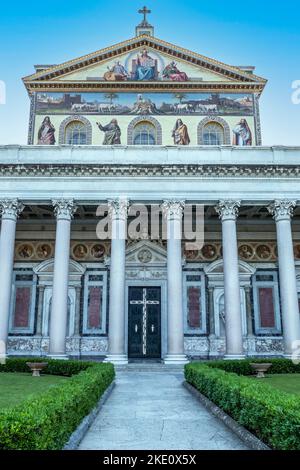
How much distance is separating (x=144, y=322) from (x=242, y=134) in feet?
40.9

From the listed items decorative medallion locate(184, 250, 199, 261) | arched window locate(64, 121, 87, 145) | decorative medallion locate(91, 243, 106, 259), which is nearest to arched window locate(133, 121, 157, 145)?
arched window locate(64, 121, 87, 145)

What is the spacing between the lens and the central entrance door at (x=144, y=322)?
78.6 ft

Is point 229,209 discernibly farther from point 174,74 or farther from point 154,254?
point 174,74

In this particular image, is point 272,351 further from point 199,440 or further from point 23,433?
point 23,433

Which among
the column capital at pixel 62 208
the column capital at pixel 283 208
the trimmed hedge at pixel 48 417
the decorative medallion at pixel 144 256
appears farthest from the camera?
the decorative medallion at pixel 144 256

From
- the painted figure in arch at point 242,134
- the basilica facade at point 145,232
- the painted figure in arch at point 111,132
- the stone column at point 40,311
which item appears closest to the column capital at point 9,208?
the basilica facade at point 145,232

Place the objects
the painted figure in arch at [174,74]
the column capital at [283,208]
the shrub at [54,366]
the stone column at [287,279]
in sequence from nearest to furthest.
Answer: the shrub at [54,366] < the stone column at [287,279] < the column capital at [283,208] < the painted figure in arch at [174,74]

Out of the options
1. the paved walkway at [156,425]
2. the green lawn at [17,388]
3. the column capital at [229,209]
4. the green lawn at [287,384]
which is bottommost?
the paved walkway at [156,425]

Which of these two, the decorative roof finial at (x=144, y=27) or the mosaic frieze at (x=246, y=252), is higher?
the decorative roof finial at (x=144, y=27)

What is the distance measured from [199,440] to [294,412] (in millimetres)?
2124

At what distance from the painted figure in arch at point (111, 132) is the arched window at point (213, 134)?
201 inches

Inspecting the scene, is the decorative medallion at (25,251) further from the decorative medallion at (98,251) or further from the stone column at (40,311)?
the decorative medallion at (98,251)

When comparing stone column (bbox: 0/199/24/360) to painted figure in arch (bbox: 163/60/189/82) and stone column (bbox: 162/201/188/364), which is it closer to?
Result: stone column (bbox: 162/201/188/364)

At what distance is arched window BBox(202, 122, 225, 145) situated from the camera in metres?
25.6
